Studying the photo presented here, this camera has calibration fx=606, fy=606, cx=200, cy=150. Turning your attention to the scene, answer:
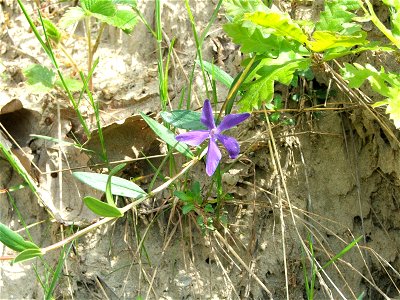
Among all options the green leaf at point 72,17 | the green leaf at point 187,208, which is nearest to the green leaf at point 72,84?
the green leaf at point 72,17

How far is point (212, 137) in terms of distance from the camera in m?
1.72

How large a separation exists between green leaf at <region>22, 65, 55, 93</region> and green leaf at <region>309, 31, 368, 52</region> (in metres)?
1.02

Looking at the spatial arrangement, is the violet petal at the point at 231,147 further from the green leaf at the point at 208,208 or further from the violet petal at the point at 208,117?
the green leaf at the point at 208,208

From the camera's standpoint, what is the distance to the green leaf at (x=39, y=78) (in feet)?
7.32

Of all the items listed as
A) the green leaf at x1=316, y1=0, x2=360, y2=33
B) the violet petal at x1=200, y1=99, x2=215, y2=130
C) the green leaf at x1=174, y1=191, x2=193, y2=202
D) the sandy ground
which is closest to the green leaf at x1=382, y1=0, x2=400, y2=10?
the green leaf at x1=316, y1=0, x2=360, y2=33

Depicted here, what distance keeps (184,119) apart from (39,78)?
73 centimetres

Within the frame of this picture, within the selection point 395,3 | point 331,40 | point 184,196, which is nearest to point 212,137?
point 184,196

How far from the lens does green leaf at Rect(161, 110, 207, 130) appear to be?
1.80m

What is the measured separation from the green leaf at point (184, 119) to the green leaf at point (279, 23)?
1.12ft

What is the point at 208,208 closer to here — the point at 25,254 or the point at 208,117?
the point at 208,117

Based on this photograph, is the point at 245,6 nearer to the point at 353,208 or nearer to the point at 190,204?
the point at 190,204

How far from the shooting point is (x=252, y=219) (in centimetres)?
213

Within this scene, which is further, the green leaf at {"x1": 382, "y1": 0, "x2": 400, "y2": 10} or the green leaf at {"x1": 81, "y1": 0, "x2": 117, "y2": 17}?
the green leaf at {"x1": 81, "y1": 0, "x2": 117, "y2": 17}

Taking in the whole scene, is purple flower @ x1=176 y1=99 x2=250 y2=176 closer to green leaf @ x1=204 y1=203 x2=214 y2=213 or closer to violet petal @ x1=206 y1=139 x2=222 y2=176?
violet petal @ x1=206 y1=139 x2=222 y2=176
